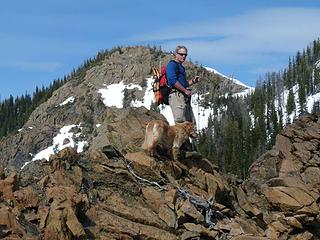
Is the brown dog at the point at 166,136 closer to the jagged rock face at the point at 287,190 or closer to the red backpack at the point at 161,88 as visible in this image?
the red backpack at the point at 161,88

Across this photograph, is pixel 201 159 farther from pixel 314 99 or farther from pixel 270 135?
pixel 314 99

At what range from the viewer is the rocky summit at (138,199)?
15.1m

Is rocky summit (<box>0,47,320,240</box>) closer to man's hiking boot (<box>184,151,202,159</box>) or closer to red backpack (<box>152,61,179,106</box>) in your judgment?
man's hiking boot (<box>184,151,202,159</box>)

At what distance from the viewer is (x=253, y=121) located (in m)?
157

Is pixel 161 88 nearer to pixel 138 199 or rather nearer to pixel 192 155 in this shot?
pixel 192 155

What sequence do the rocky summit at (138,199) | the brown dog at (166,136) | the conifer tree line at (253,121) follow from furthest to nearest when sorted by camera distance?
1. the conifer tree line at (253,121)
2. the brown dog at (166,136)
3. the rocky summit at (138,199)

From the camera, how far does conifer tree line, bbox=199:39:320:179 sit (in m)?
116

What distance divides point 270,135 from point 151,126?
121119mm

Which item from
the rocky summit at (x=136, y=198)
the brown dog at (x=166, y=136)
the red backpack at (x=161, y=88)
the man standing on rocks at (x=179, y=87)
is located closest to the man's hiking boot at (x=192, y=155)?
the rocky summit at (x=136, y=198)

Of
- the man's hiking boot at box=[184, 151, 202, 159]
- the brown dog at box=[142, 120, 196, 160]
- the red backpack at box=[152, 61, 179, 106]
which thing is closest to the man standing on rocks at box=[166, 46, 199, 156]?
the red backpack at box=[152, 61, 179, 106]

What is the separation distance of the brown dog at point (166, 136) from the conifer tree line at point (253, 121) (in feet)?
245

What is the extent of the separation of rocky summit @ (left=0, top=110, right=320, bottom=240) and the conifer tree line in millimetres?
73020

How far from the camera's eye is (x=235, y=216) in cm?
1864

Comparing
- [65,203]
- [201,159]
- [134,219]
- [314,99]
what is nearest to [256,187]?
[201,159]
